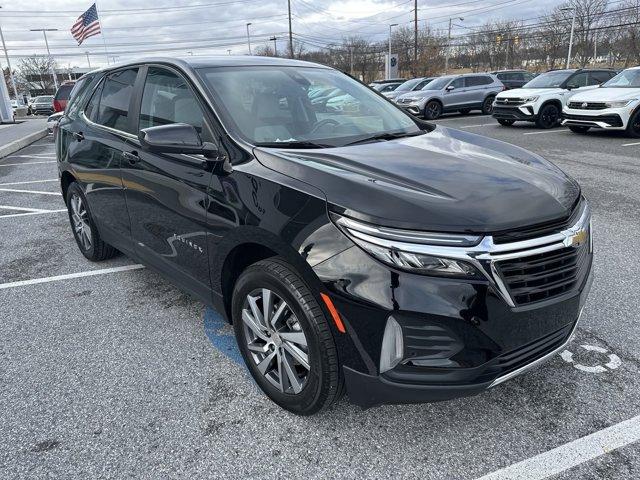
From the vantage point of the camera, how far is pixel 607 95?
40.6 ft

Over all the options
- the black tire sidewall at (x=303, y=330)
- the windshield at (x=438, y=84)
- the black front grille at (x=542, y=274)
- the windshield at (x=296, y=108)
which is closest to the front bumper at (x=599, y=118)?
the windshield at (x=438, y=84)

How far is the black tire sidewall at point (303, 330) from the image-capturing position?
85.9 inches

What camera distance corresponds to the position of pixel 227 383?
2822mm

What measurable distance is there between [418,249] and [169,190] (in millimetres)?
1755

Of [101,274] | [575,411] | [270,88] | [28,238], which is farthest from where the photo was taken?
[28,238]

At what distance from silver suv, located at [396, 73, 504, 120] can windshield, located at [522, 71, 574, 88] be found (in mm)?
3268

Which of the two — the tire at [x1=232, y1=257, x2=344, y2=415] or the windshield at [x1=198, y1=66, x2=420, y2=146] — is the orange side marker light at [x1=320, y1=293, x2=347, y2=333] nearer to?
the tire at [x1=232, y1=257, x2=344, y2=415]

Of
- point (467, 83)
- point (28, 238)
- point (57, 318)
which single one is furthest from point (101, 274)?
point (467, 83)

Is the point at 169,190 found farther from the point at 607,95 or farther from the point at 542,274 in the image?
the point at 607,95

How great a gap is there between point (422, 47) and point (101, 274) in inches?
2444

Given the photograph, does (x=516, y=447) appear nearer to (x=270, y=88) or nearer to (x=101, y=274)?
(x=270, y=88)

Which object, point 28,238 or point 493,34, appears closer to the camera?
point 28,238

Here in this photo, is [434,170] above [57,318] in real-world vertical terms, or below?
above

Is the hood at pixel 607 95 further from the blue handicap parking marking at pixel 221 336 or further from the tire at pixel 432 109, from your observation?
the blue handicap parking marking at pixel 221 336
